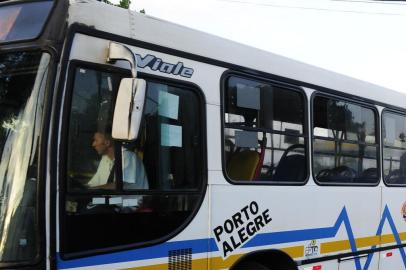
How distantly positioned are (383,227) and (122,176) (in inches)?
156

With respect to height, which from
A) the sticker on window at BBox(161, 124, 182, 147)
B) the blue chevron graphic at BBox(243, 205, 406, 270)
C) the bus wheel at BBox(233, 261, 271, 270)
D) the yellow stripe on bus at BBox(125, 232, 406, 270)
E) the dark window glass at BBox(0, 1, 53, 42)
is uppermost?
the dark window glass at BBox(0, 1, 53, 42)

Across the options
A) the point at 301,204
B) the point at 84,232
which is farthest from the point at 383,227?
the point at 84,232

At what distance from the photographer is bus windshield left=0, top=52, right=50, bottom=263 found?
315 centimetres

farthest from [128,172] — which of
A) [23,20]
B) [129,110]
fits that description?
[23,20]

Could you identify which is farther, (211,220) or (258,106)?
(258,106)

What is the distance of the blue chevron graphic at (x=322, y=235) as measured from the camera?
4.73 metres

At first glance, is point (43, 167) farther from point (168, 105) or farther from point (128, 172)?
point (168, 105)

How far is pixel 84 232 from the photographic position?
341 centimetres

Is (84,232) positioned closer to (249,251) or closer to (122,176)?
(122,176)

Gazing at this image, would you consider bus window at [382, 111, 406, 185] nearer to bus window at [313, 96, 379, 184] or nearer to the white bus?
bus window at [313, 96, 379, 184]

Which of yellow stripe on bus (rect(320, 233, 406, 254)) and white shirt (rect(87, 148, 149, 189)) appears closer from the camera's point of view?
white shirt (rect(87, 148, 149, 189))

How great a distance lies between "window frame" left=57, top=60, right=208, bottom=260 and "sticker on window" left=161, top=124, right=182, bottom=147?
23cm

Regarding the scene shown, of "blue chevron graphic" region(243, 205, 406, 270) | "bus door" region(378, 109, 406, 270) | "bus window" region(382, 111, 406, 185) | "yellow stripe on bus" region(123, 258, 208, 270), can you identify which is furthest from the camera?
"bus window" region(382, 111, 406, 185)

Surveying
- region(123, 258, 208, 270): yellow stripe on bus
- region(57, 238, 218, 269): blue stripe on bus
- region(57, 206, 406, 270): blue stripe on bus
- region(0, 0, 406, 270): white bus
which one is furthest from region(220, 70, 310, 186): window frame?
region(123, 258, 208, 270): yellow stripe on bus
